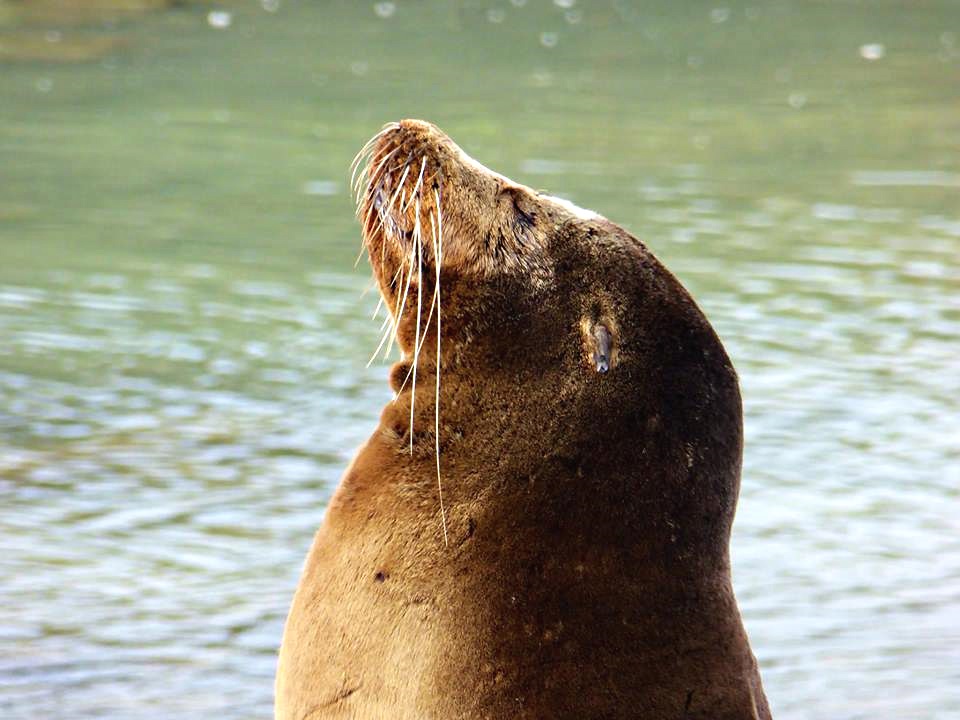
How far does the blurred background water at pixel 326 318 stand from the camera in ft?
16.9

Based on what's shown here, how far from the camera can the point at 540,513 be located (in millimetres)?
2623

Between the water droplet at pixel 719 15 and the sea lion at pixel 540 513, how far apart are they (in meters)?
19.5

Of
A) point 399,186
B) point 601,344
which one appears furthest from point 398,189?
point 601,344

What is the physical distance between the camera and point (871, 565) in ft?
18.7

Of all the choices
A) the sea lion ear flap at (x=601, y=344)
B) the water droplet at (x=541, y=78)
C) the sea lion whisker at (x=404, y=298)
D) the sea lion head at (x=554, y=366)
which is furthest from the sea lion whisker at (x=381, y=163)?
the water droplet at (x=541, y=78)

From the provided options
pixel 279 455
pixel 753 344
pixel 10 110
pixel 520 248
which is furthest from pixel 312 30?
pixel 520 248

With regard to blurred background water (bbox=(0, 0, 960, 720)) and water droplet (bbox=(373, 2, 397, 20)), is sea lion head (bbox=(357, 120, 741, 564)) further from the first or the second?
water droplet (bbox=(373, 2, 397, 20))

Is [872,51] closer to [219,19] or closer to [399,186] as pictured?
[219,19]

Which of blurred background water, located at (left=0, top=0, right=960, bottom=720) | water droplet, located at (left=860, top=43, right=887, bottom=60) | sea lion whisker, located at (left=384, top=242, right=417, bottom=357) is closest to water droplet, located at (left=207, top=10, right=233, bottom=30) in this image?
blurred background water, located at (left=0, top=0, right=960, bottom=720)

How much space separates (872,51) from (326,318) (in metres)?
12.5

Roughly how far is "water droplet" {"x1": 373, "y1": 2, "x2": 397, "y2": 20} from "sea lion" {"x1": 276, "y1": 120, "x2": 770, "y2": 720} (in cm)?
1908

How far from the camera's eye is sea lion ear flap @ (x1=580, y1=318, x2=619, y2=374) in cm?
261

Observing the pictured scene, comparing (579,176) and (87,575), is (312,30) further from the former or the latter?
(87,575)

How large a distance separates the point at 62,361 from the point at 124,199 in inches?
136
